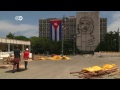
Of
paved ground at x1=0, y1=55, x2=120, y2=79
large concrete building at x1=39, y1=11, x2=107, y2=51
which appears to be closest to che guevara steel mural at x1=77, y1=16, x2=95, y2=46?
large concrete building at x1=39, y1=11, x2=107, y2=51

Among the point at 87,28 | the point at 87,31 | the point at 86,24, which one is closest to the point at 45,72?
the point at 86,24

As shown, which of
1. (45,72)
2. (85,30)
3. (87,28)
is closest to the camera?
(45,72)

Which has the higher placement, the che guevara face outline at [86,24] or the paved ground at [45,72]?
the che guevara face outline at [86,24]

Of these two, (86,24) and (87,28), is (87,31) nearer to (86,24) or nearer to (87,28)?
(87,28)

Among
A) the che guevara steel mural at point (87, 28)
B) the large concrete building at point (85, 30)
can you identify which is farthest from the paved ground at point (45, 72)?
the che guevara steel mural at point (87, 28)

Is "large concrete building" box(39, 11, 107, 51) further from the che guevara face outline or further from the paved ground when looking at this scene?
the paved ground

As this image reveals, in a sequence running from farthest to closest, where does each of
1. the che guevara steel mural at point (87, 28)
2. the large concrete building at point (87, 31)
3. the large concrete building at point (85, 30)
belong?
the che guevara steel mural at point (87, 28) < the large concrete building at point (87, 31) < the large concrete building at point (85, 30)

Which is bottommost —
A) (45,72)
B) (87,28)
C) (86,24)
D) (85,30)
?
(45,72)

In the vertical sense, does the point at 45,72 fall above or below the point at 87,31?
below

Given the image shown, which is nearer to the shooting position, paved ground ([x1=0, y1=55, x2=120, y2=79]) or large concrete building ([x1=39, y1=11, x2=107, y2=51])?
paved ground ([x1=0, y1=55, x2=120, y2=79])

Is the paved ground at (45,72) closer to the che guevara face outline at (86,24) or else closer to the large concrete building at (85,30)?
the large concrete building at (85,30)

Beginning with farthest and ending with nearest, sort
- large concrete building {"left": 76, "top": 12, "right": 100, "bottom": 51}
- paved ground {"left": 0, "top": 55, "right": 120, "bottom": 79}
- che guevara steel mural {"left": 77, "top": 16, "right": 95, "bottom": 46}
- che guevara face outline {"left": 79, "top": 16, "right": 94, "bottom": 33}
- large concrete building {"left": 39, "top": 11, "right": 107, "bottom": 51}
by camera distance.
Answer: che guevara steel mural {"left": 77, "top": 16, "right": 95, "bottom": 46}
che guevara face outline {"left": 79, "top": 16, "right": 94, "bottom": 33}
large concrete building {"left": 76, "top": 12, "right": 100, "bottom": 51}
large concrete building {"left": 39, "top": 11, "right": 107, "bottom": 51}
paved ground {"left": 0, "top": 55, "right": 120, "bottom": 79}

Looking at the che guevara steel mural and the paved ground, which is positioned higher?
the che guevara steel mural
